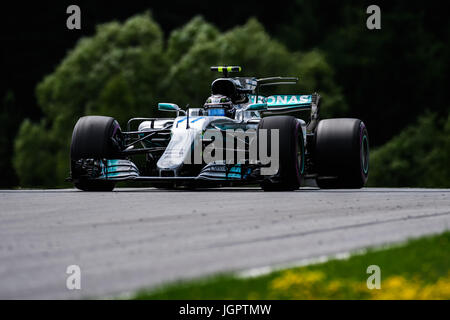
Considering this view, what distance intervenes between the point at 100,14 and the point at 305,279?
73.5 meters

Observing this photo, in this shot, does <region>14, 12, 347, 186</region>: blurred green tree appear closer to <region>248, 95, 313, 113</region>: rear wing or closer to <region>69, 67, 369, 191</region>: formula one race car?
<region>248, 95, 313, 113</region>: rear wing

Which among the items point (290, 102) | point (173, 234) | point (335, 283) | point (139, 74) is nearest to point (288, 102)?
point (290, 102)

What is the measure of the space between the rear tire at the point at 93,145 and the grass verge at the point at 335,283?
10.4 m

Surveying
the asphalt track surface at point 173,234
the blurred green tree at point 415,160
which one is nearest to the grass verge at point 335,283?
the asphalt track surface at point 173,234

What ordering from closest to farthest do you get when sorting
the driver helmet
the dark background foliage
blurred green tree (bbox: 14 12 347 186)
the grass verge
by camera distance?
the grass verge, the driver helmet, the dark background foliage, blurred green tree (bbox: 14 12 347 186)

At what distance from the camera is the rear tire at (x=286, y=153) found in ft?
55.4

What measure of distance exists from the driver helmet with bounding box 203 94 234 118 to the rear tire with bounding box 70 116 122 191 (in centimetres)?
170

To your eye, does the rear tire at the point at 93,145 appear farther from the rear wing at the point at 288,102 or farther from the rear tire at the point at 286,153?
the rear wing at the point at 288,102

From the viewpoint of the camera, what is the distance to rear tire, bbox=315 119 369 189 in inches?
741

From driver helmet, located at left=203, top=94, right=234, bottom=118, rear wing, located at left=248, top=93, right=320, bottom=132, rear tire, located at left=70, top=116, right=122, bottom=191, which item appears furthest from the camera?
rear wing, located at left=248, top=93, right=320, bottom=132

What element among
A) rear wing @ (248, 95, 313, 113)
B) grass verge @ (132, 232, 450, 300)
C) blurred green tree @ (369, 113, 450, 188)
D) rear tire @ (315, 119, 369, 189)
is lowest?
blurred green tree @ (369, 113, 450, 188)

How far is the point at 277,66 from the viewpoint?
54312 mm

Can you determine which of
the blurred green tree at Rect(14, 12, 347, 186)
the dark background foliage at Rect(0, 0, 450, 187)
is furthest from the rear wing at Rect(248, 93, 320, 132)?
the blurred green tree at Rect(14, 12, 347, 186)
